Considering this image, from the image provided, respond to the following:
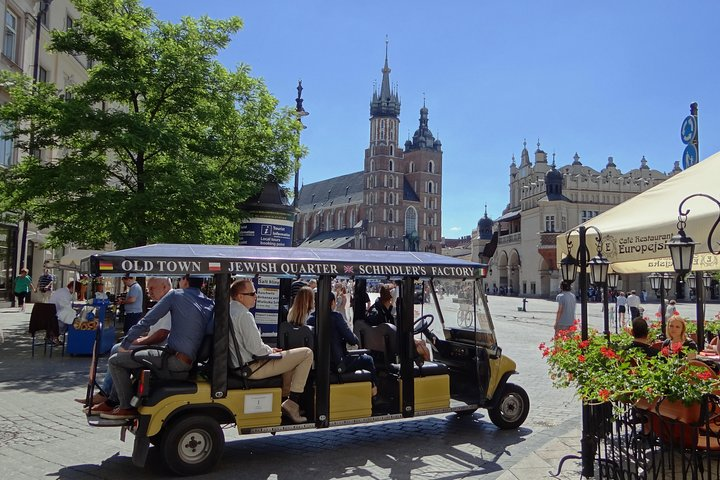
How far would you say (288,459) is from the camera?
655 cm

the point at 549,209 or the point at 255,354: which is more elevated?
the point at 549,209

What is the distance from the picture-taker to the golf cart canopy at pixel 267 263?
5781 millimetres

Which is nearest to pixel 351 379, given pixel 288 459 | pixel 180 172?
pixel 288 459

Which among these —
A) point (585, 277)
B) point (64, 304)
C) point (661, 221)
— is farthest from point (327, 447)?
point (64, 304)

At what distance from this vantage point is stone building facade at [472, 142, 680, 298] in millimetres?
69388

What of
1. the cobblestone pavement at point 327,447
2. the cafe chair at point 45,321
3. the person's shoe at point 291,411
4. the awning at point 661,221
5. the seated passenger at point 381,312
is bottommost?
the cobblestone pavement at point 327,447

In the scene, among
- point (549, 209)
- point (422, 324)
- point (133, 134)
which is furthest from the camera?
point (549, 209)

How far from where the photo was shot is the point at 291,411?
21.6 feet

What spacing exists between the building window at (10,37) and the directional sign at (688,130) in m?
22.4

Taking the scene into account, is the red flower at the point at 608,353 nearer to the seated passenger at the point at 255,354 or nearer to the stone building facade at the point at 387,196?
the seated passenger at the point at 255,354

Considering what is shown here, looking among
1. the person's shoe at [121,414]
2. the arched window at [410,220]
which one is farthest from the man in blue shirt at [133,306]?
the arched window at [410,220]

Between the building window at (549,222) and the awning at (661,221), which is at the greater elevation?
the building window at (549,222)

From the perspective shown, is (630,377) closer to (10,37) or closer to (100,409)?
(100,409)

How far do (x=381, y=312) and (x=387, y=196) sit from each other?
4761 inches
